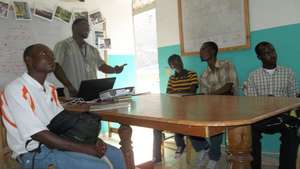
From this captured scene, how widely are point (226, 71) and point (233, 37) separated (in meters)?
0.50

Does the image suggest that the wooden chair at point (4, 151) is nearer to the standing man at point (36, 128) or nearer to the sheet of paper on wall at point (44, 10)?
the standing man at point (36, 128)

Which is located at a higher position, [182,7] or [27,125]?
[182,7]

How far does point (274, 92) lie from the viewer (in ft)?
8.68

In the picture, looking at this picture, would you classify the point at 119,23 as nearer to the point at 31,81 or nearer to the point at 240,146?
the point at 31,81

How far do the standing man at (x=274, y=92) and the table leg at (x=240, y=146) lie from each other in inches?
39.6

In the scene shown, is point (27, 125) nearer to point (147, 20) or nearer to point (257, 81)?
point (257, 81)

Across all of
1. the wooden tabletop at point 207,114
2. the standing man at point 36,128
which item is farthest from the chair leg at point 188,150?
the standing man at point 36,128

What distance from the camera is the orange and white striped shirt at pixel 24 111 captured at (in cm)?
141

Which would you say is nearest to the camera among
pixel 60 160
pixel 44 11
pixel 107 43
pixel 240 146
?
pixel 240 146

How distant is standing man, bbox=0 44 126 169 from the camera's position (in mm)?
1425

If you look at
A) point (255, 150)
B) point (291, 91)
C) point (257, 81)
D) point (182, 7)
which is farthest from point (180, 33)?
point (255, 150)

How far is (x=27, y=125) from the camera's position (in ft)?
4.63

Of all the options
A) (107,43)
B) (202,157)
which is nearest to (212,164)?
(202,157)

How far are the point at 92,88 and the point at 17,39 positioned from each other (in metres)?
1.92
